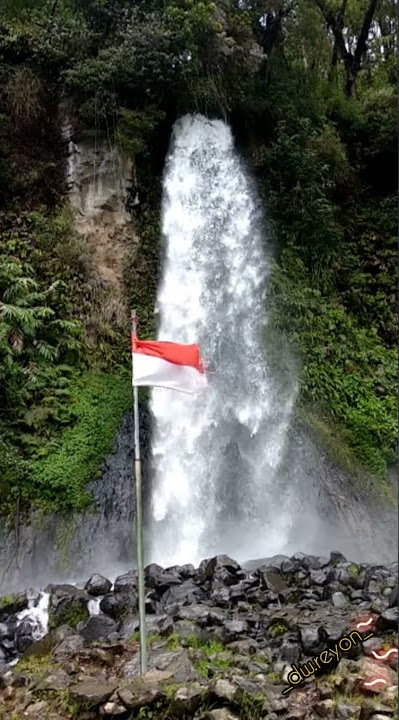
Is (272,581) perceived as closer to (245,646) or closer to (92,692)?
(245,646)

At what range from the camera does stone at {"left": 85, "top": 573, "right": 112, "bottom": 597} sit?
7.36m

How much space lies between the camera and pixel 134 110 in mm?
13258

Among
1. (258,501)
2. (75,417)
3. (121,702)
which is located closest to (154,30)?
(75,417)

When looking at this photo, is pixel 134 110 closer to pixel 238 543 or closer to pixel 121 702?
pixel 238 543

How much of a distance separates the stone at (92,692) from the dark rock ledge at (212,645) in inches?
0.4

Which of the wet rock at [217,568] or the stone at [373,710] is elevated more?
the stone at [373,710]

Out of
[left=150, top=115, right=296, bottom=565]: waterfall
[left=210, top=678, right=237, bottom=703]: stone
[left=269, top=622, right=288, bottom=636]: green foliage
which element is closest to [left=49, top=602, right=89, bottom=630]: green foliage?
[left=150, top=115, right=296, bottom=565]: waterfall

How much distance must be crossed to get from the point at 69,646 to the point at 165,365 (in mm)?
3055

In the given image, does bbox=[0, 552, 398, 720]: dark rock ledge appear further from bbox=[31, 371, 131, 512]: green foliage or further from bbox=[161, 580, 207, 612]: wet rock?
bbox=[31, 371, 131, 512]: green foliage

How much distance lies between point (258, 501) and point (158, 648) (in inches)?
170

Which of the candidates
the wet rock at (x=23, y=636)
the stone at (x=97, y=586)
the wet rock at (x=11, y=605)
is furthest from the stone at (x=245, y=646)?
the wet rock at (x=11, y=605)

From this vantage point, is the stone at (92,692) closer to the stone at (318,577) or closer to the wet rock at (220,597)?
the wet rock at (220,597)

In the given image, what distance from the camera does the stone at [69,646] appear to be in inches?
231

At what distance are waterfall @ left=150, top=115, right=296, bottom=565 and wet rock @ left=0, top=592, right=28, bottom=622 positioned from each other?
7.37 feet
